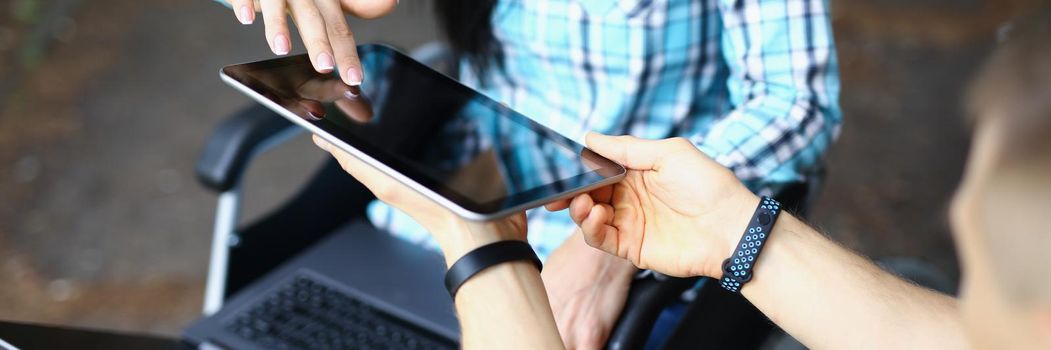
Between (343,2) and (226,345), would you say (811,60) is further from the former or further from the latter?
(226,345)

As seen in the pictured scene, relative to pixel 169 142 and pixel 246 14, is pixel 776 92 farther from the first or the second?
pixel 169 142

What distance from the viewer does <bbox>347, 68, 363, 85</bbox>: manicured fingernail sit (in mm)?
963

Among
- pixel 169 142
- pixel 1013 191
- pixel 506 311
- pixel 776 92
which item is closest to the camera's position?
pixel 1013 191

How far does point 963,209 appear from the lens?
58 centimetres

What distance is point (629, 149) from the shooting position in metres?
0.96

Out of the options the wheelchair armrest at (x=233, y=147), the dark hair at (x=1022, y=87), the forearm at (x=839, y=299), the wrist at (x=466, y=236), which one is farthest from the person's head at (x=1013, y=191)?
the wheelchair armrest at (x=233, y=147)

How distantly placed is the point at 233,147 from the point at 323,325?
26 centimetres

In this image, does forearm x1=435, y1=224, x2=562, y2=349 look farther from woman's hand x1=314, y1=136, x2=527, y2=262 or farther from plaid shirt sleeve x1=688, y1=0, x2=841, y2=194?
plaid shirt sleeve x1=688, y1=0, x2=841, y2=194

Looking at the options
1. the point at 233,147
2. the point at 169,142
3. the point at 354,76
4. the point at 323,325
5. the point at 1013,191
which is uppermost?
the point at 1013,191

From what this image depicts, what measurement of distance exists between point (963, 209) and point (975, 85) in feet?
0.27

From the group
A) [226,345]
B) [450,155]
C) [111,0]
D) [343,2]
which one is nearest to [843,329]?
[450,155]

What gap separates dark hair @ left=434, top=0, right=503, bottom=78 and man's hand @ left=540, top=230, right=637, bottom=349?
0.34 meters

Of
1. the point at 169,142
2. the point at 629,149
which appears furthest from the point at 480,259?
the point at 169,142

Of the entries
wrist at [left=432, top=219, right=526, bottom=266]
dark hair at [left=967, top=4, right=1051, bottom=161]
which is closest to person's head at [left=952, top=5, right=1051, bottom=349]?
dark hair at [left=967, top=4, right=1051, bottom=161]
